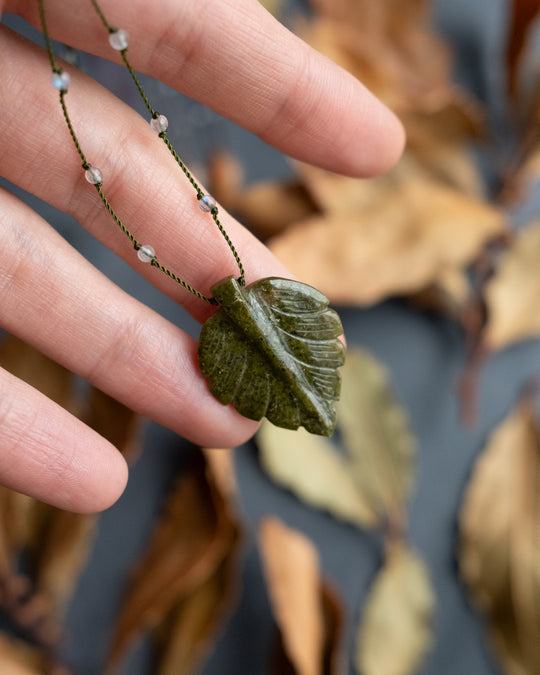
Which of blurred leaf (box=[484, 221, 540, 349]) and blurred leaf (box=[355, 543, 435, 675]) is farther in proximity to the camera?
blurred leaf (box=[484, 221, 540, 349])

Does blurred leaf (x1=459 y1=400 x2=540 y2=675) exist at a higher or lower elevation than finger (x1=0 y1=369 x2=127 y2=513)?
higher

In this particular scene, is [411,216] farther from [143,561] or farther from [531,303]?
[143,561]

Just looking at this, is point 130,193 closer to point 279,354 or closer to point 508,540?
point 279,354

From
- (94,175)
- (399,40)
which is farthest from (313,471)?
(399,40)

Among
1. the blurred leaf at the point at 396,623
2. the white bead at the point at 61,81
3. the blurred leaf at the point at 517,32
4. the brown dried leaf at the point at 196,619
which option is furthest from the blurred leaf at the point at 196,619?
the blurred leaf at the point at 517,32

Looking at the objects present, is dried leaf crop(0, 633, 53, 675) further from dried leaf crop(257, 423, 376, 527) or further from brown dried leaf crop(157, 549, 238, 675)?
dried leaf crop(257, 423, 376, 527)

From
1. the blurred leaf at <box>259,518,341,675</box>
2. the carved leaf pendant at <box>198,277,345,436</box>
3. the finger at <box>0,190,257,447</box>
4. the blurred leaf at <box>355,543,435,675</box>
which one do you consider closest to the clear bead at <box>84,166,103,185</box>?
the finger at <box>0,190,257,447</box>
